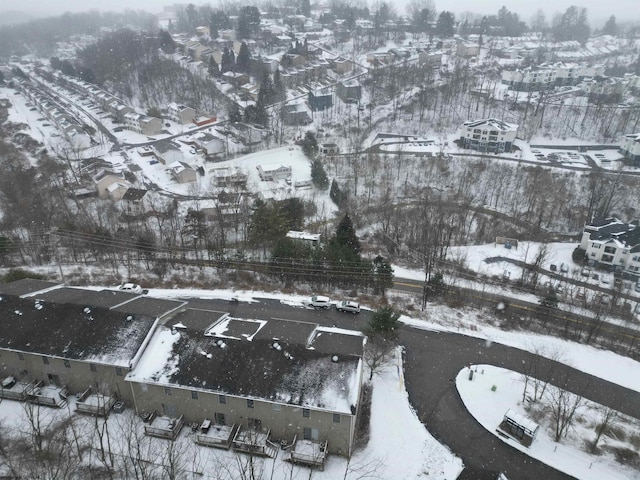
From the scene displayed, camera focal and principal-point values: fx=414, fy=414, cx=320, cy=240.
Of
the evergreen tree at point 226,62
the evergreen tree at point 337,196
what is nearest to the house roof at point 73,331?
the evergreen tree at point 337,196

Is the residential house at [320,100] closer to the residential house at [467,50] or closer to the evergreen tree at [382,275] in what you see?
the residential house at [467,50]

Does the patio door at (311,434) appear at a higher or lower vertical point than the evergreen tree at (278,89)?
lower

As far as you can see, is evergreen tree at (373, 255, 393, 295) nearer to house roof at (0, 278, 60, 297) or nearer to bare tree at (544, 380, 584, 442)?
bare tree at (544, 380, 584, 442)

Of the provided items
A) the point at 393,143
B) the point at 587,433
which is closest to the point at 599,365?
the point at 587,433

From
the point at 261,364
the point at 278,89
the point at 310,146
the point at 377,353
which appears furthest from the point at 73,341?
the point at 278,89

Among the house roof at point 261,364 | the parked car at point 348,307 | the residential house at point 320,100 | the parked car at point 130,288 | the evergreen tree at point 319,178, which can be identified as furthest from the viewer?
the residential house at point 320,100

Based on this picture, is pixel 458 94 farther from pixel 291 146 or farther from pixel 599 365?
pixel 599 365
